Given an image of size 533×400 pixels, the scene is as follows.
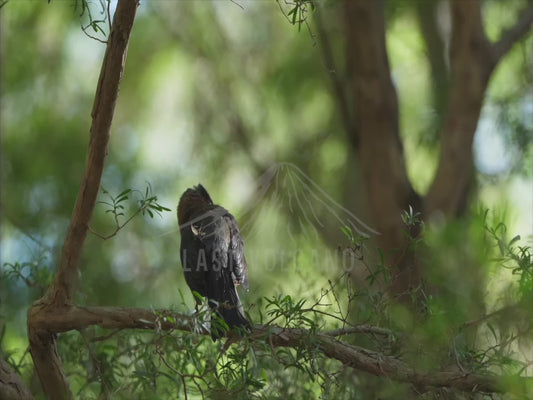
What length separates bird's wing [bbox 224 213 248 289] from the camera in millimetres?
2303

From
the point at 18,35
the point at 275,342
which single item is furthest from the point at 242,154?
the point at 275,342

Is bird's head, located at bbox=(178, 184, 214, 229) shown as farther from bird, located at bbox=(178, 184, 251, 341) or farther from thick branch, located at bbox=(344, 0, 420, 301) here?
thick branch, located at bbox=(344, 0, 420, 301)

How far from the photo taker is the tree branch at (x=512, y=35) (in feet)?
12.1

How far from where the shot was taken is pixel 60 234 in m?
4.30

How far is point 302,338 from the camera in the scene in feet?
5.92

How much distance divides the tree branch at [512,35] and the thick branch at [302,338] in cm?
226

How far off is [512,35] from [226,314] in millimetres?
2484

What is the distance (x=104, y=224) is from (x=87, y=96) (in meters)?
1.22

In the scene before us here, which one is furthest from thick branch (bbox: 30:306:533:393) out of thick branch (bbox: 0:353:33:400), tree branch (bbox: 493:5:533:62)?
tree branch (bbox: 493:5:533:62)

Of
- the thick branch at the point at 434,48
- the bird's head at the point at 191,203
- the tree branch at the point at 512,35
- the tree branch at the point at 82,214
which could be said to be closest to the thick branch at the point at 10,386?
the tree branch at the point at 82,214

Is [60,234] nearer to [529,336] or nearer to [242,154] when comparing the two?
[242,154]

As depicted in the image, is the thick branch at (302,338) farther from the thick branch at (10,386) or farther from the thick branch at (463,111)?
the thick branch at (463,111)

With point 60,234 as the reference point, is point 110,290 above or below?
below

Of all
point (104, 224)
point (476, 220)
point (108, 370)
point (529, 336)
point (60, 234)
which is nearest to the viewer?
point (476, 220)
